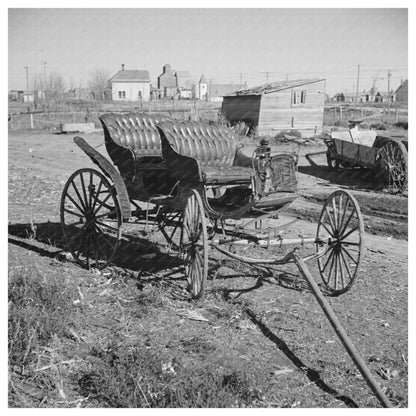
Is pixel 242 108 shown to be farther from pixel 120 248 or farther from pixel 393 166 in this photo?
pixel 120 248

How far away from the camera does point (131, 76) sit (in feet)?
251

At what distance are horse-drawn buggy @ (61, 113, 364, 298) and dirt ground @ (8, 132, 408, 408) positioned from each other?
32 cm

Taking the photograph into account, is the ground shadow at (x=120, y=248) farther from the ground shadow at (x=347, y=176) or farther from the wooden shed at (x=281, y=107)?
the wooden shed at (x=281, y=107)

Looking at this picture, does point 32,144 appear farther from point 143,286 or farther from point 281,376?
point 281,376

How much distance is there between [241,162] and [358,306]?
258cm

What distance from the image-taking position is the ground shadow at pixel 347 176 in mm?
14703

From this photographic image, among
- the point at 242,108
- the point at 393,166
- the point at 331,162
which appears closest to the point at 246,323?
the point at 393,166

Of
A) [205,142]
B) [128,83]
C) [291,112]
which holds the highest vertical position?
[128,83]

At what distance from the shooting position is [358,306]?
5863mm

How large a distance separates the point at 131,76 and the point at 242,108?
49102 mm

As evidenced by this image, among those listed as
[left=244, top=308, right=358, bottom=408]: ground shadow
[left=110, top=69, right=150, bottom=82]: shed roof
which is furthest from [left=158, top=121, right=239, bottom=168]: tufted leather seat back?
[left=110, top=69, right=150, bottom=82]: shed roof

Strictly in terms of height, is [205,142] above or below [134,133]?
below

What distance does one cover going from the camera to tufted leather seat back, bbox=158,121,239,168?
711 centimetres

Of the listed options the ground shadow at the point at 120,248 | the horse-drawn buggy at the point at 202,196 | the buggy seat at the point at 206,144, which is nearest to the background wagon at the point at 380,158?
the horse-drawn buggy at the point at 202,196
